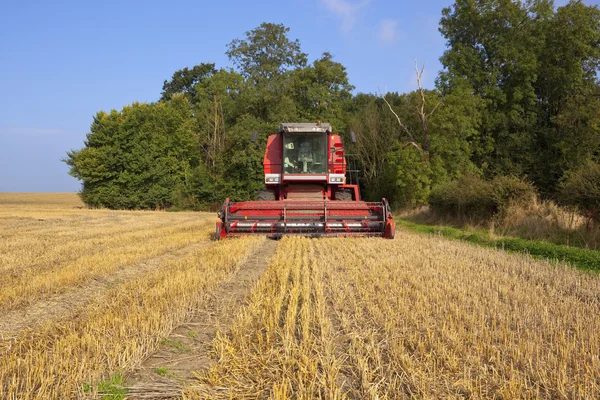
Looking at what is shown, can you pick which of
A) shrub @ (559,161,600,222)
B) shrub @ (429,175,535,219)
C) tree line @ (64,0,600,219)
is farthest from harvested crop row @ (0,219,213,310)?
tree line @ (64,0,600,219)

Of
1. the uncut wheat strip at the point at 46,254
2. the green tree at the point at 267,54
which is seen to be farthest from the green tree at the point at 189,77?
the uncut wheat strip at the point at 46,254

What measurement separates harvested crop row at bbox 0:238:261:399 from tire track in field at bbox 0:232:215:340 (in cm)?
21

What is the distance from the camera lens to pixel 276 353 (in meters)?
3.37

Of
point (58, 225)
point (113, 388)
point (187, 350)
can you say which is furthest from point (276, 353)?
point (58, 225)

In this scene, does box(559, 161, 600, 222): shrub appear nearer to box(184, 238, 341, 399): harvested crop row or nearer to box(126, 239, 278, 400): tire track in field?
box(184, 238, 341, 399): harvested crop row

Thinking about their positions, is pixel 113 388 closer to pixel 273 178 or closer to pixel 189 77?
pixel 273 178

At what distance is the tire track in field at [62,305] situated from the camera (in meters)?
4.29

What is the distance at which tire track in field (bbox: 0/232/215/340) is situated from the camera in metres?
4.29

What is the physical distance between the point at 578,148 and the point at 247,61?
2918 centimetres

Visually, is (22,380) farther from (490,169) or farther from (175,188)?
(175,188)

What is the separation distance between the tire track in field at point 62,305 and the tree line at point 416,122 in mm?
18246

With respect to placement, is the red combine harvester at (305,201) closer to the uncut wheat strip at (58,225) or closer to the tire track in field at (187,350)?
the uncut wheat strip at (58,225)

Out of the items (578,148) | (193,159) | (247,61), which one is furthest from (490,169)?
(247,61)

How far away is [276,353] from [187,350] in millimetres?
799
